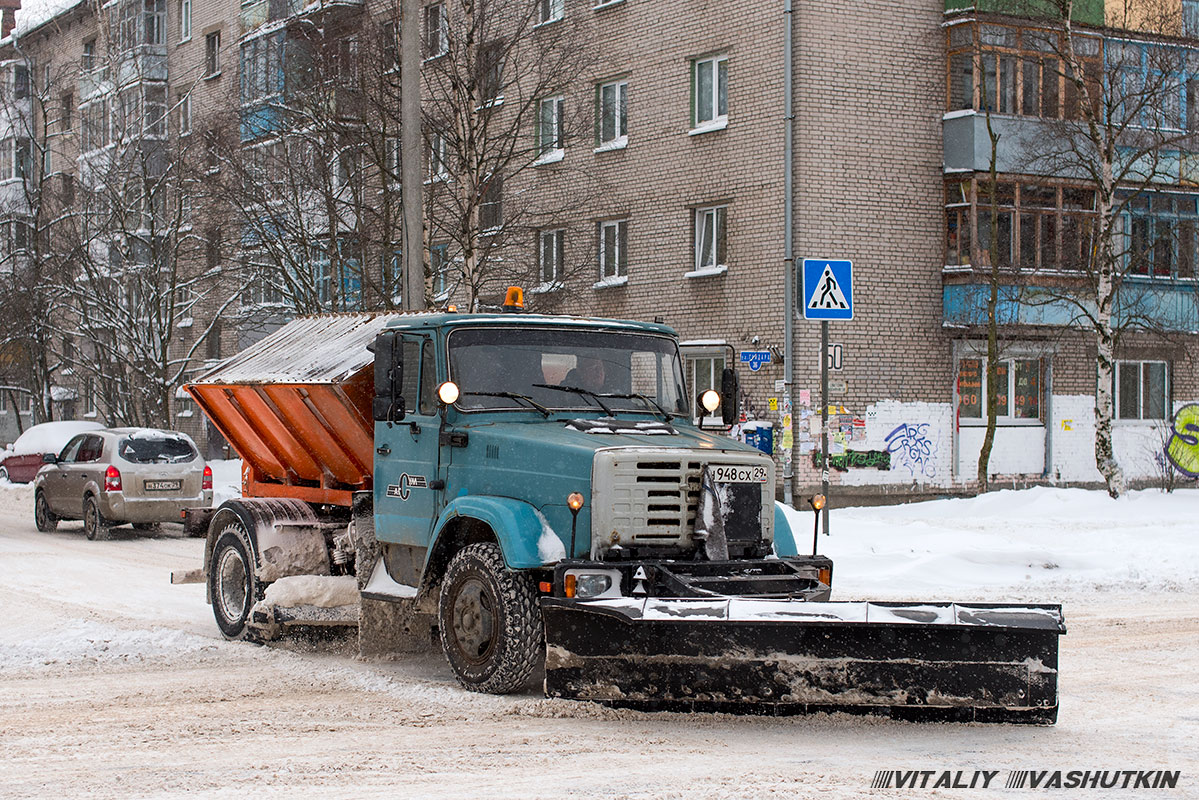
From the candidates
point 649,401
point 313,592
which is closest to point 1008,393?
point 649,401

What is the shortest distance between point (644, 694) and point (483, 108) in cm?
1625

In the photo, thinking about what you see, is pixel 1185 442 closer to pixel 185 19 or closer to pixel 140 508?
pixel 140 508

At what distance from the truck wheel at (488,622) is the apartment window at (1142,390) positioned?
2399 cm

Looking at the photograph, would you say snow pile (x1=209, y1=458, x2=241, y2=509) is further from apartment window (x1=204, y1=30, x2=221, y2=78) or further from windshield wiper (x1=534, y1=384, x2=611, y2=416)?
windshield wiper (x1=534, y1=384, x2=611, y2=416)

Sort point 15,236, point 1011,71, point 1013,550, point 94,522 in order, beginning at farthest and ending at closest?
point 15,236, point 1011,71, point 94,522, point 1013,550

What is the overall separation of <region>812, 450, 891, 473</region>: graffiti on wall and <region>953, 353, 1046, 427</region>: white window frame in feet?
6.12

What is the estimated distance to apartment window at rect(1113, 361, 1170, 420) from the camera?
29953 millimetres

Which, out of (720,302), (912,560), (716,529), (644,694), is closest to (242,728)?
(644,694)

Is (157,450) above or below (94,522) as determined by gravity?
above

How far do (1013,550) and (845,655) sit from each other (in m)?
8.95

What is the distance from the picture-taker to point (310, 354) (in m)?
11.0

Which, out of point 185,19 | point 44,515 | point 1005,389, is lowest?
point 44,515

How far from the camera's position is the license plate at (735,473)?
27.1ft

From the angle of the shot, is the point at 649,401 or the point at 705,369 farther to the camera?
the point at 705,369
